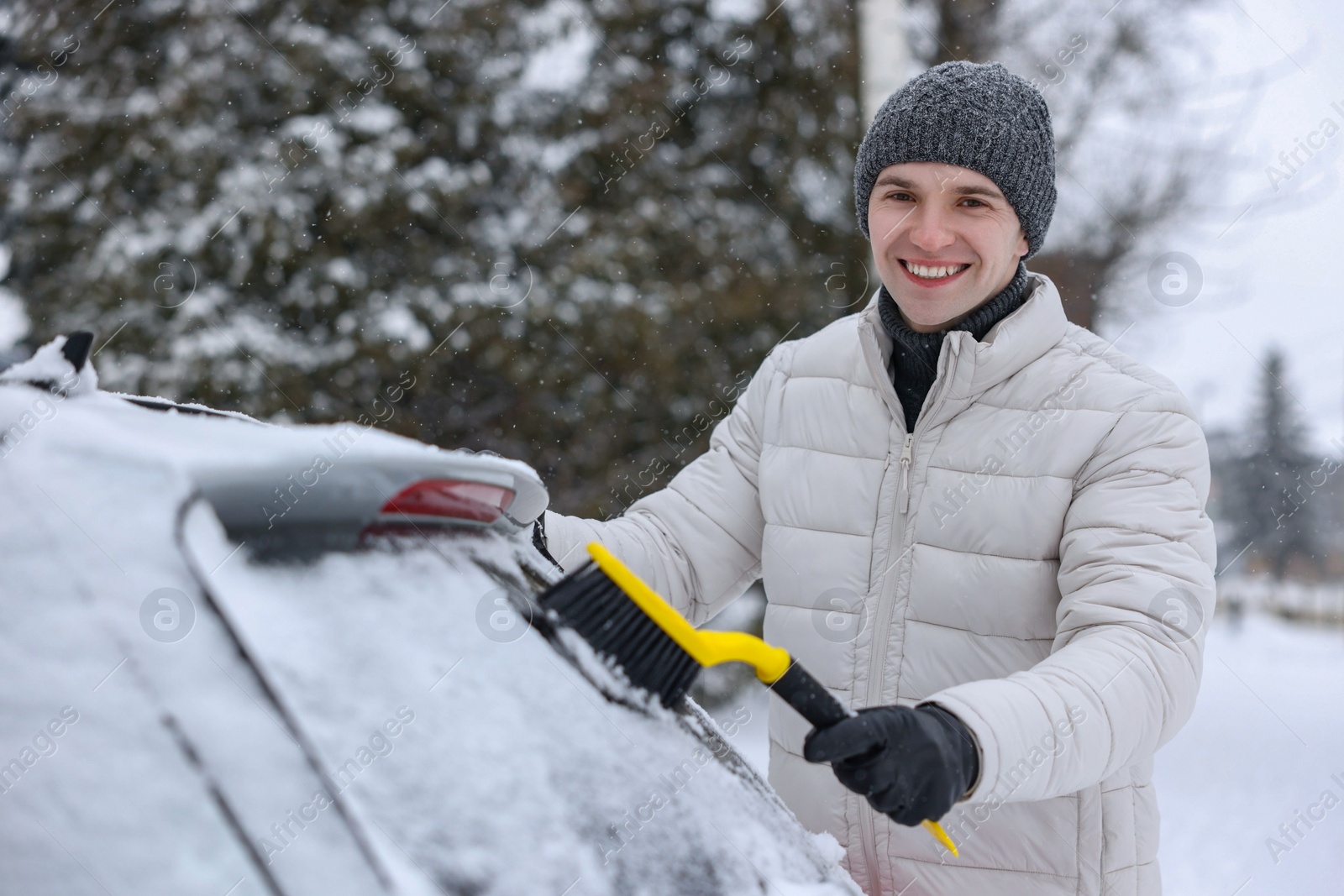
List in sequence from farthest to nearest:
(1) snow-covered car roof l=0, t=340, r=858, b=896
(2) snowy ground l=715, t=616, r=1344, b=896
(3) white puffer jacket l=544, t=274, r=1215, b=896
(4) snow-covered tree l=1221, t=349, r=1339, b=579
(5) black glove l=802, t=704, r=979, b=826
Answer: (4) snow-covered tree l=1221, t=349, r=1339, b=579, (2) snowy ground l=715, t=616, r=1344, b=896, (3) white puffer jacket l=544, t=274, r=1215, b=896, (5) black glove l=802, t=704, r=979, b=826, (1) snow-covered car roof l=0, t=340, r=858, b=896

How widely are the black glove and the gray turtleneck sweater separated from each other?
0.75 meters

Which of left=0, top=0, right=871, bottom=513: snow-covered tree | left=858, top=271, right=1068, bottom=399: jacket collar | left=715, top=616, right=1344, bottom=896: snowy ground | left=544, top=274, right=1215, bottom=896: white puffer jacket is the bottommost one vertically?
left=715, top=616, right=1344, bottom=896: snowy ground

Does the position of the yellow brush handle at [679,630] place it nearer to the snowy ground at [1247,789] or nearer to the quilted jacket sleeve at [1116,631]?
the quilted jacket sleeve at [1116,631]

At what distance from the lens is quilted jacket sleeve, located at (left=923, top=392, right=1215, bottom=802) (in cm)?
121

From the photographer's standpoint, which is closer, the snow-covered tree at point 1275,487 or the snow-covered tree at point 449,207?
the snow-covered tree at point 449,207

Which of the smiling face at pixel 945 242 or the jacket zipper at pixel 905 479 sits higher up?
the smiling face at pixel 945 242

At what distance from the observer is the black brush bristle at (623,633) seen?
1.03m

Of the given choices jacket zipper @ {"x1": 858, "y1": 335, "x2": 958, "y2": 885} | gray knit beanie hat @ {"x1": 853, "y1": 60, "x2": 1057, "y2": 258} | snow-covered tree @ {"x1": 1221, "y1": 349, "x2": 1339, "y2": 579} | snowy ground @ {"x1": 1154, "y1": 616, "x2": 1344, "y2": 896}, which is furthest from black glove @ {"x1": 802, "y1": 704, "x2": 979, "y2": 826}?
snow-covered tree @ {"x1": 1221, "y1": 349, "x2": 1339, "y2": 579}

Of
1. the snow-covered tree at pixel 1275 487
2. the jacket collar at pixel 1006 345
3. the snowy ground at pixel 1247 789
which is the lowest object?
the snow-covered tree at pixel 1275 487

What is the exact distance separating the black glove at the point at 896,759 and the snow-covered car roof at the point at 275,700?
0.16 metres

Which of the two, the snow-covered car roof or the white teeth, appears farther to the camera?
the white teeth

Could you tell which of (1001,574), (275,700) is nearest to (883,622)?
(1001,574)

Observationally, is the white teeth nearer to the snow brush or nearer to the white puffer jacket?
the white puffer jacket

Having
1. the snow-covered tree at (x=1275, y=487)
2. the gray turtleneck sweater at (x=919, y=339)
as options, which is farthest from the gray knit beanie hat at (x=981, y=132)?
the snow-covered tree at (x=1275, y=487)
